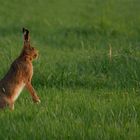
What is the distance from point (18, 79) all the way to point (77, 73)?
2.43 m

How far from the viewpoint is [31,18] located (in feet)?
63.8

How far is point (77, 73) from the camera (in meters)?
10.7

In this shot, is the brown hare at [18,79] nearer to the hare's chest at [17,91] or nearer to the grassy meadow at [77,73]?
the hare's chest at [17,91]

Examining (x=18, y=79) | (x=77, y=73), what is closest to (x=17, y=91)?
(x=18, y=79)

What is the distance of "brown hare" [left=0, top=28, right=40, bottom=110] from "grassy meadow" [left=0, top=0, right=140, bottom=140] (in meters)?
0.20

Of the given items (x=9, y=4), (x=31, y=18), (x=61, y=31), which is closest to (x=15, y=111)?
(x=61, y=31)

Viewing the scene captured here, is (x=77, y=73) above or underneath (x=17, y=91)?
underneath

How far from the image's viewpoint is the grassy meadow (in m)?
7.11

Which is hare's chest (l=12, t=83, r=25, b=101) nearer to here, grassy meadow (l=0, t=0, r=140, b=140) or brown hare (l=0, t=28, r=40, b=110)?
brown hare (l=0, t=28, r=40, b=110)

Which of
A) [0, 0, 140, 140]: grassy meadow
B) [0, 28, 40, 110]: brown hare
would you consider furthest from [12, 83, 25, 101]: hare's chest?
[0, 0, 140, 140]: grassy meadow

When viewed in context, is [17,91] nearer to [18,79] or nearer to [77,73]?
[18,79]

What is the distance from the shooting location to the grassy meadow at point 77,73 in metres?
7.11

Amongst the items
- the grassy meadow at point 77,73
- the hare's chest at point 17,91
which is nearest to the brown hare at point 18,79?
the hare's chest at point 17,91

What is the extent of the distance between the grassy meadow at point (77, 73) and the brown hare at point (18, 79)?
0.20 m
